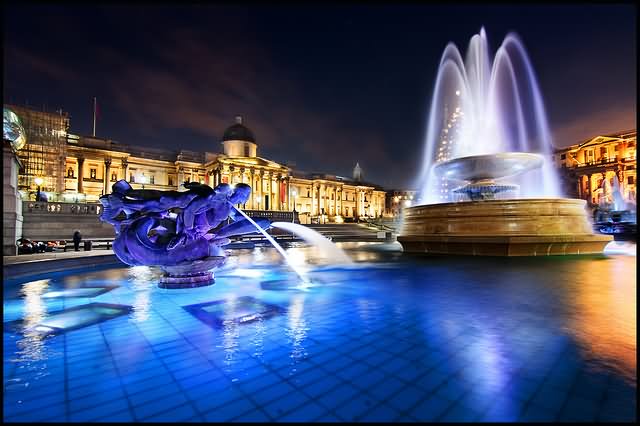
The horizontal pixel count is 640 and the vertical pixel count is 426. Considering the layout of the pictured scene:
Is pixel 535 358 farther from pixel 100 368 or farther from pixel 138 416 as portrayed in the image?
pixel 100 368

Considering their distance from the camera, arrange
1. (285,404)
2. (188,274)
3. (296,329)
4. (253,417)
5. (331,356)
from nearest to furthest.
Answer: (253,417), (285,404), (331,356), (296,329), (188,274)

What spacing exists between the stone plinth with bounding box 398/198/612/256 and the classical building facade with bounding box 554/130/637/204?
52992 mm

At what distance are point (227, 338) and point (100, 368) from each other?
1.20 m

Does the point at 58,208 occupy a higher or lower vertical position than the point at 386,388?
higher

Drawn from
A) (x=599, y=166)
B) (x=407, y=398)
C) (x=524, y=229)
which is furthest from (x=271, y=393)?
(x=599, y=166)

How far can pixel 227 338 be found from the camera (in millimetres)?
3598

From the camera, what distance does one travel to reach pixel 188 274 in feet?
22.6

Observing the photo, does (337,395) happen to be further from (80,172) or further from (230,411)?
(80,172)

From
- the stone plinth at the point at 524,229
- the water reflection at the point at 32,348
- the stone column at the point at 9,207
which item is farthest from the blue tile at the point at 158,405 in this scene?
the stone column at the point at 9,207

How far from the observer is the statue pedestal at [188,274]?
266 inches

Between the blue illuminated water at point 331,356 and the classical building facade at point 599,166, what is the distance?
205 ft

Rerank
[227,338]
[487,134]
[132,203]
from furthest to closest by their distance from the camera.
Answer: [487,134] → [132,203] → [227,338]

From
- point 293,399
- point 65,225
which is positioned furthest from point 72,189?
point 293,399

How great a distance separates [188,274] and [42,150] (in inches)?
1542
